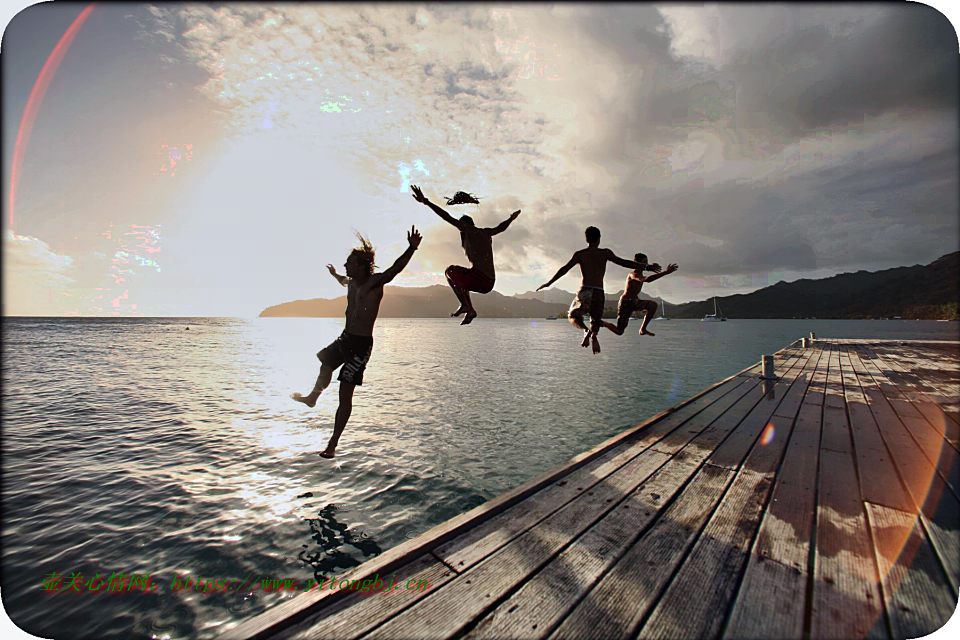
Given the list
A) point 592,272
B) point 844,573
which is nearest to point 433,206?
point 592,272

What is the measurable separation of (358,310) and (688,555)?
4947 mm

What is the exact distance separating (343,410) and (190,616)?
150 inches

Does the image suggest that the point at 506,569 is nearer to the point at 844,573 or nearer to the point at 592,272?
the point at 844,573

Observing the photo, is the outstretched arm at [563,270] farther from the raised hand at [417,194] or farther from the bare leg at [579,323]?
the raised hand at [417,194]

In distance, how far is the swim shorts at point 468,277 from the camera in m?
5.74

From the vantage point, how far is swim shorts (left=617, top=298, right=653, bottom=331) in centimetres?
796

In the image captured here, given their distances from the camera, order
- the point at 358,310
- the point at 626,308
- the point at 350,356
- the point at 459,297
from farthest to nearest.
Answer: the point at 626,308 < the point at 459,297 < the point at 350,356 < the point at 358,310

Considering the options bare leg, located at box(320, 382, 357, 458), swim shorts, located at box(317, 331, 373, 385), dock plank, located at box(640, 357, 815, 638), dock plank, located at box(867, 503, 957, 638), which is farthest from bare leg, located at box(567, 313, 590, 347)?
dock plank, located at box(867, 503, 957, 638)

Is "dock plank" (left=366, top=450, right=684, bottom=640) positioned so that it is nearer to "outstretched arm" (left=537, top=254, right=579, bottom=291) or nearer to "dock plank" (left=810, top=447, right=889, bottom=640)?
"dock plank" (left=810, top=447, right=889, bottom=640)

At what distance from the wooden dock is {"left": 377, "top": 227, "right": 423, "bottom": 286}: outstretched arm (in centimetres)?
325

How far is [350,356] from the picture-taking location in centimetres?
507

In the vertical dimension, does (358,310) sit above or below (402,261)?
below

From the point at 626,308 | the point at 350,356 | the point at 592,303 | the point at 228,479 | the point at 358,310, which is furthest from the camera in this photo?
the point at 228,479

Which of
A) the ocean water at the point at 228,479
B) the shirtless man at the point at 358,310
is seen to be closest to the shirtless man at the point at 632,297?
the shirtless man at the point at 358,310
